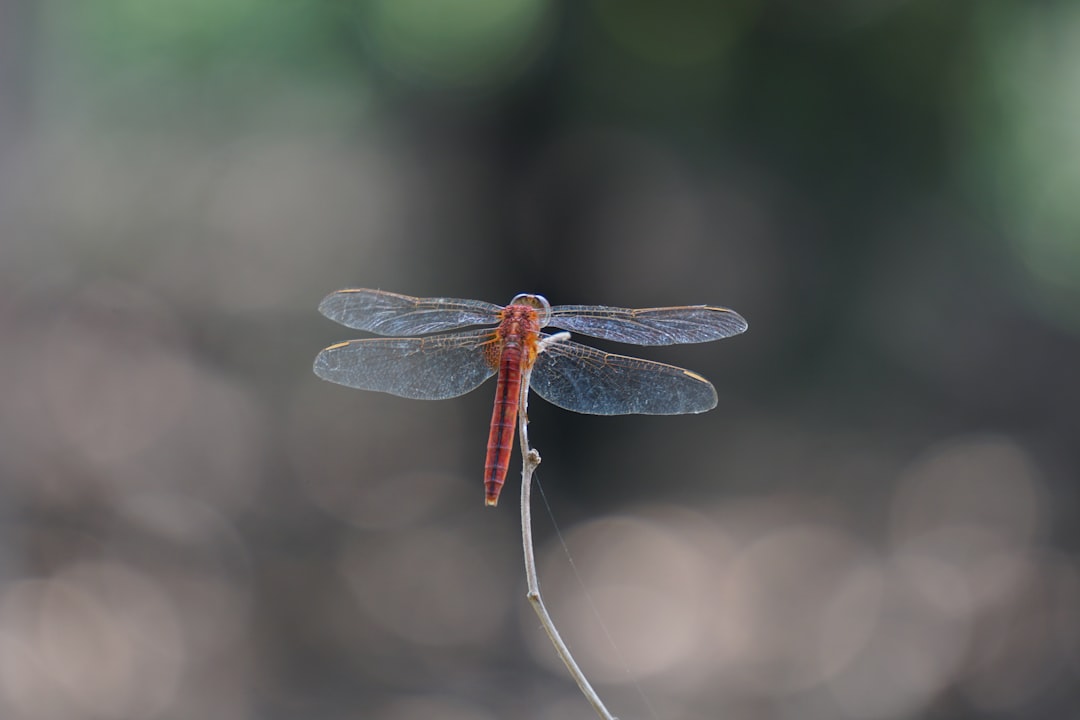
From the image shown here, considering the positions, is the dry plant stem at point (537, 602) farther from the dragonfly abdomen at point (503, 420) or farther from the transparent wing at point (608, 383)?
the transparent wing at point (608, 383)

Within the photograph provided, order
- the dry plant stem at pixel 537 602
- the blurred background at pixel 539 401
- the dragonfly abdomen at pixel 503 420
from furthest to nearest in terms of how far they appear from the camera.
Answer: the blurred background at pixel 539 401, the dragonfly abdomen at pixel 503 420, the dry plant stem at pixel 537 602

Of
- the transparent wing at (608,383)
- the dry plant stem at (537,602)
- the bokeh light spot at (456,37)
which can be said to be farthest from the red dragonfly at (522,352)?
the bokeh light spot at (456,37)

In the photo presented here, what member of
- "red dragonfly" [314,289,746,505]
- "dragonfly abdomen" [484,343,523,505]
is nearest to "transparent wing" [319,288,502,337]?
"red dragonfly" [314,289,746,505]

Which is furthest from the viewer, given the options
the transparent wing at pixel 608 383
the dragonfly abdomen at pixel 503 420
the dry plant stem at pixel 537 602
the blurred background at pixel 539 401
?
the blurred background at pixel 539 401

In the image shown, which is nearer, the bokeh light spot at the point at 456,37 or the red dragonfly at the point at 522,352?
the red dragonfly at the point at 522,352

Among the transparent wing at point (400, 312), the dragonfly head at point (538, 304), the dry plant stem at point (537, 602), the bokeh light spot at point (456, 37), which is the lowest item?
the dry plant stem at point (537, 602)

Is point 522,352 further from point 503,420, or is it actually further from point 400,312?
point 400,312

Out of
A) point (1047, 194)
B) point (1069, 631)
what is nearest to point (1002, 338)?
point (1047, 194)

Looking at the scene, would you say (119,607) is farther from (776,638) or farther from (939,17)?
(939,17)
